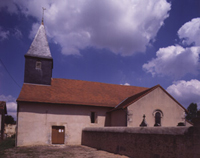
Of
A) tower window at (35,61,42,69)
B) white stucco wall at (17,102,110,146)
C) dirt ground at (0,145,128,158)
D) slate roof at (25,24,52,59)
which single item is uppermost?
slate roof at (25,24,52,59)

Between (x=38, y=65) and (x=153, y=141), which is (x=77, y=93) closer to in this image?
(x=38, y=65)

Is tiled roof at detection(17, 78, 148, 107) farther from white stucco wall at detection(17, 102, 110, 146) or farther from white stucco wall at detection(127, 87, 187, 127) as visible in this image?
white stucco wall at detection(127, 87, 187, 127)

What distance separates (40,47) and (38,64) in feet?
7.42

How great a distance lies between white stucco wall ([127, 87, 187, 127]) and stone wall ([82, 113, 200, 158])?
3661 millimetres

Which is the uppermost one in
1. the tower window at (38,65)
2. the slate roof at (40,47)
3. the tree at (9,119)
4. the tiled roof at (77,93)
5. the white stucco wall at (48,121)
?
the slate roof at (40,47)

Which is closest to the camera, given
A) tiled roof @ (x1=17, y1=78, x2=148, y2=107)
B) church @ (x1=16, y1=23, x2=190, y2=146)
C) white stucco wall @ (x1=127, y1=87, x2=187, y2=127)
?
white stucco wall @ (x1=127, y1=87, x2=187, y2=127)

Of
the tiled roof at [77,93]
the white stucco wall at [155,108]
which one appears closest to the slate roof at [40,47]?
the tiled roof at [77,93]

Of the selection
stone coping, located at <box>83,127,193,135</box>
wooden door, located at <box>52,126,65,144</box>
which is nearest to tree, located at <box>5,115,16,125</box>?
wooden door, located at <box>52,126,65,144</box>

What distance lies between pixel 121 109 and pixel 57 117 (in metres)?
6.50

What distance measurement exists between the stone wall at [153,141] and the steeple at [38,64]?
10.5 metres

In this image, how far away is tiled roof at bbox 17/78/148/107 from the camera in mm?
19172

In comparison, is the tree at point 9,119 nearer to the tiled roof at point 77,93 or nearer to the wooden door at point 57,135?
the tiled roof at point 77,93

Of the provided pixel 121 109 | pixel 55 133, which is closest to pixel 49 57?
pixel 55 133

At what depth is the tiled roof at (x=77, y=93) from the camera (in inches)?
755
